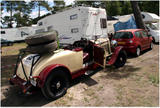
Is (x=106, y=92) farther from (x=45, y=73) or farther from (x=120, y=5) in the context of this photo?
(x=120, y=5)

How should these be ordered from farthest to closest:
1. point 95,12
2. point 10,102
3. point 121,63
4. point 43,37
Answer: point 95,12 < point 121,63 < point 10,102 < point 43,37

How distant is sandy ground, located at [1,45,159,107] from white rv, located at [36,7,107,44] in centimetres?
493

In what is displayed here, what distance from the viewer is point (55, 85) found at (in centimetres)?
354

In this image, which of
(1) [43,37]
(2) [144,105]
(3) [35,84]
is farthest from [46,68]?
(2) [144,105]

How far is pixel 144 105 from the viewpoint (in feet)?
10.2

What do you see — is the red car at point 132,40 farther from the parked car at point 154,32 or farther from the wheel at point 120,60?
the parked car at point 154,32

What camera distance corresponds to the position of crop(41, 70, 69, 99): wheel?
3307 millimetres

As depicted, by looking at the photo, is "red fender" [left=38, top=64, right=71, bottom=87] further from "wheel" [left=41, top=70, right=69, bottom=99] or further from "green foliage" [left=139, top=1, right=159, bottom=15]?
"green foliage" [left=139, top=1, right=159, bottom=15]

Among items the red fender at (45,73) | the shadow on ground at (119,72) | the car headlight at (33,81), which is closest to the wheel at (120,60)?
the shadow on ground at (119,72)

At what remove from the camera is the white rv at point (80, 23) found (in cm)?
915

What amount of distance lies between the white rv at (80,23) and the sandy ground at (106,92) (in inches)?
194

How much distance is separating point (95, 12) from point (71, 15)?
1.79 m

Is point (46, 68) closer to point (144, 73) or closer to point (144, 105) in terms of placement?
point (144, 105)

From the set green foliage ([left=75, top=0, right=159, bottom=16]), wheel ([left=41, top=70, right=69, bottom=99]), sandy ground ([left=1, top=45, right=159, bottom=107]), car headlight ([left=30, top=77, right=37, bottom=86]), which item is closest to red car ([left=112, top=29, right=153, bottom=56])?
sandy ground ([left=1, top=45, right=159, bottom=107])
